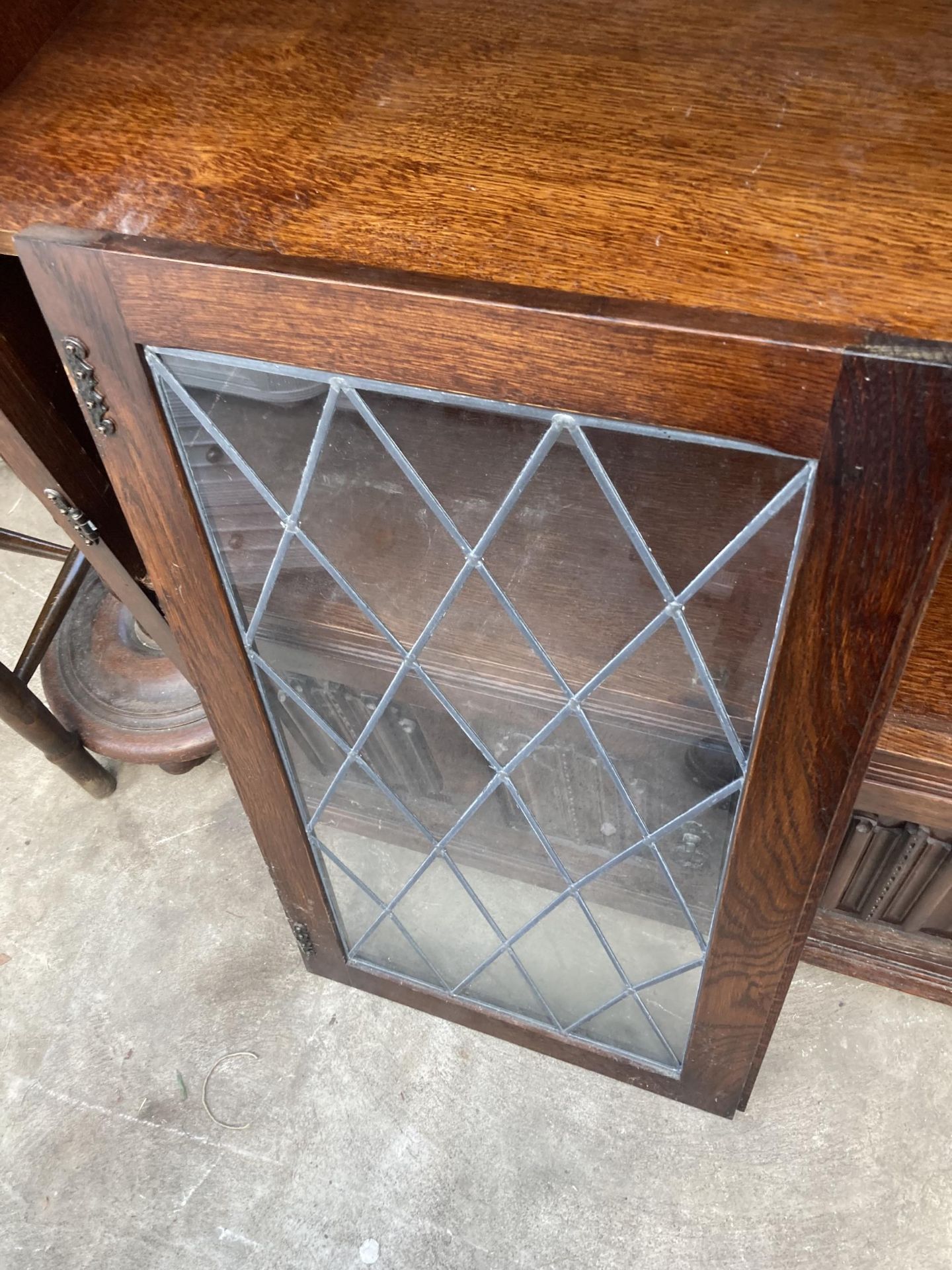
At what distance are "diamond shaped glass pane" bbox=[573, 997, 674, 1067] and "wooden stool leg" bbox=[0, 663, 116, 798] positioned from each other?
68 centimetres

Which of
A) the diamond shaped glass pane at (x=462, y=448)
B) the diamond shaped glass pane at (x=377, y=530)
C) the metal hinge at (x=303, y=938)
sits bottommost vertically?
the metal hinge at (x=303, y=938)

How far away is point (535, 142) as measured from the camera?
19.6 inches

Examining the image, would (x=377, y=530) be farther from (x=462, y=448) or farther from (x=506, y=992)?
(x=506, y=992)

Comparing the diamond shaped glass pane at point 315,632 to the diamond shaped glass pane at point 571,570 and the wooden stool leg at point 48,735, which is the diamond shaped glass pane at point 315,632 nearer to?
the diamond shaped glass pane at point 571,570

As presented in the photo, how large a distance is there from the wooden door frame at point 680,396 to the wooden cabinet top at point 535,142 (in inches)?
1.6

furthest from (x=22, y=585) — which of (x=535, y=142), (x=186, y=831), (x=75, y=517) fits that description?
(x=535, y=142)

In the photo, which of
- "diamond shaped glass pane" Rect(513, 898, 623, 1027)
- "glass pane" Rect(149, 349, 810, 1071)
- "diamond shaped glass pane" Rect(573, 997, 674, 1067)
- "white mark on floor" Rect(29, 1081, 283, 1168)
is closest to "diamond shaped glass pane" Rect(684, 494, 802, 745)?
"glass pane" Rect(149, 349, 810, 1071)

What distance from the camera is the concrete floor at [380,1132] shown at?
908 mm

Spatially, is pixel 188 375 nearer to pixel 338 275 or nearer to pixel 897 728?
pixel 338 275

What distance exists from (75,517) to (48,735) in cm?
40

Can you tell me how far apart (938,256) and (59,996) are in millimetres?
1143

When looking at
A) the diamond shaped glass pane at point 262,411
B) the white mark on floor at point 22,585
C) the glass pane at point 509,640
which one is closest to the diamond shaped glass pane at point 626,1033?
the glass pane at point 509,640

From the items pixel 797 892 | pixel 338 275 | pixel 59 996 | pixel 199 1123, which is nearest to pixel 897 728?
pixel 797 892

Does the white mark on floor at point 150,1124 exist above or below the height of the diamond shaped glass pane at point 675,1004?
below
